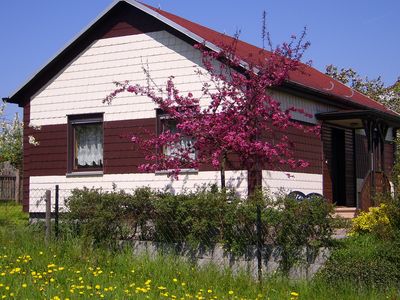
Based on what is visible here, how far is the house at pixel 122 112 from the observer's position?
14469 millimetres

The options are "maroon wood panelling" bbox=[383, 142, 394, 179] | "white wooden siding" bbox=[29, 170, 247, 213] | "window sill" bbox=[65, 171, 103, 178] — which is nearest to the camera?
"white wooden siding" bbox=[29, 170, 247, 213]

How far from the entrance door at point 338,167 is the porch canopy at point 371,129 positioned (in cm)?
40

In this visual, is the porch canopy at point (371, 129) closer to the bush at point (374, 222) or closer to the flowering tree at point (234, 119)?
the flowering tree at point (234, 119)

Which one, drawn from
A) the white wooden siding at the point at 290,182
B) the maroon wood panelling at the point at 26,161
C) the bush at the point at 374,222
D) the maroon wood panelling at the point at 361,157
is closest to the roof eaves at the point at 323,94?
the maroon wood panelling at the point at 361,157

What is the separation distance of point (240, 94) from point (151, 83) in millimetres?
3450

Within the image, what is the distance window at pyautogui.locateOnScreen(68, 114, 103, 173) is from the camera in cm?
1570

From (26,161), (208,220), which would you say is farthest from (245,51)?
(208,220)

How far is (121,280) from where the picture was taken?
8.60 metres

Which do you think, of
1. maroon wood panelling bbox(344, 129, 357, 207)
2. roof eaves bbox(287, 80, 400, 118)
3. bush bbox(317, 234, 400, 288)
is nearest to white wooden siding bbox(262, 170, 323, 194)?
roof eaves bbox(287, 80, 400, 118)

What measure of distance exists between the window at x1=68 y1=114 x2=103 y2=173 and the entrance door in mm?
6939

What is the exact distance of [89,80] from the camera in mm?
15844

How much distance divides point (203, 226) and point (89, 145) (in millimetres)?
6862

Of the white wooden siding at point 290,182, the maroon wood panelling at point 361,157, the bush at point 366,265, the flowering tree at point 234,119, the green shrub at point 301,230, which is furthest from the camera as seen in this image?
the maroon wood panelling at point 361,157

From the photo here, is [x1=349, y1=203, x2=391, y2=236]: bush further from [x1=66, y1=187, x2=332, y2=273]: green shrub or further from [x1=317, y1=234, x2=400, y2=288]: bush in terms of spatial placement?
[x1=66, y1=187, x2=332, y2=273]: green shrub
